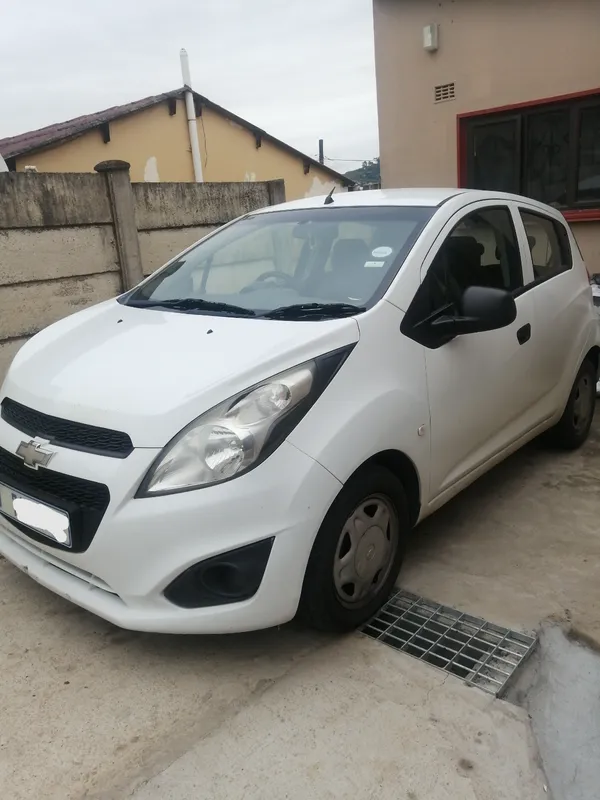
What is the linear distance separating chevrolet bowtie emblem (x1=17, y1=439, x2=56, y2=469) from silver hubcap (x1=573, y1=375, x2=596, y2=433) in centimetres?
319

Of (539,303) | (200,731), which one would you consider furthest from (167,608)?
(539,303)

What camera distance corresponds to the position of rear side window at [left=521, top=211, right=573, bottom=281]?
12.3 feet

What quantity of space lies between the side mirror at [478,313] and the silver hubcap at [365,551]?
0.77m

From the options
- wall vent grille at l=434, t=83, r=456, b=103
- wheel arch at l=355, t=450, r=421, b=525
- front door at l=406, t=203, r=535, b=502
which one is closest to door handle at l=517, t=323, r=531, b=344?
front door at l=406, t=203, r=535, b=502

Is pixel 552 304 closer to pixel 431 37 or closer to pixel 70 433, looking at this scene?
pixel 70 433

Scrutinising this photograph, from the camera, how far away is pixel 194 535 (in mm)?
2105

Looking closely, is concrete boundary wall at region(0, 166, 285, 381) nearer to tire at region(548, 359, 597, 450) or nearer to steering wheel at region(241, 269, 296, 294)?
steering wheel at region(241, 269, 296, 294)

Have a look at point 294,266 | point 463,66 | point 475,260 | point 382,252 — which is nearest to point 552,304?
point 475,260

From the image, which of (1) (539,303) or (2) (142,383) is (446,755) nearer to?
(2) (142,383)

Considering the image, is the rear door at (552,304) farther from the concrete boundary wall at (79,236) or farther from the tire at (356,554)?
the concrete boundary wall at (79,236)

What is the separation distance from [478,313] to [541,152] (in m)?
5.38

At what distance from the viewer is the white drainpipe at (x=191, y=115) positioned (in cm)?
1677

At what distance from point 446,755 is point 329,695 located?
43 centimetres

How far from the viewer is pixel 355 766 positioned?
1.97 m
